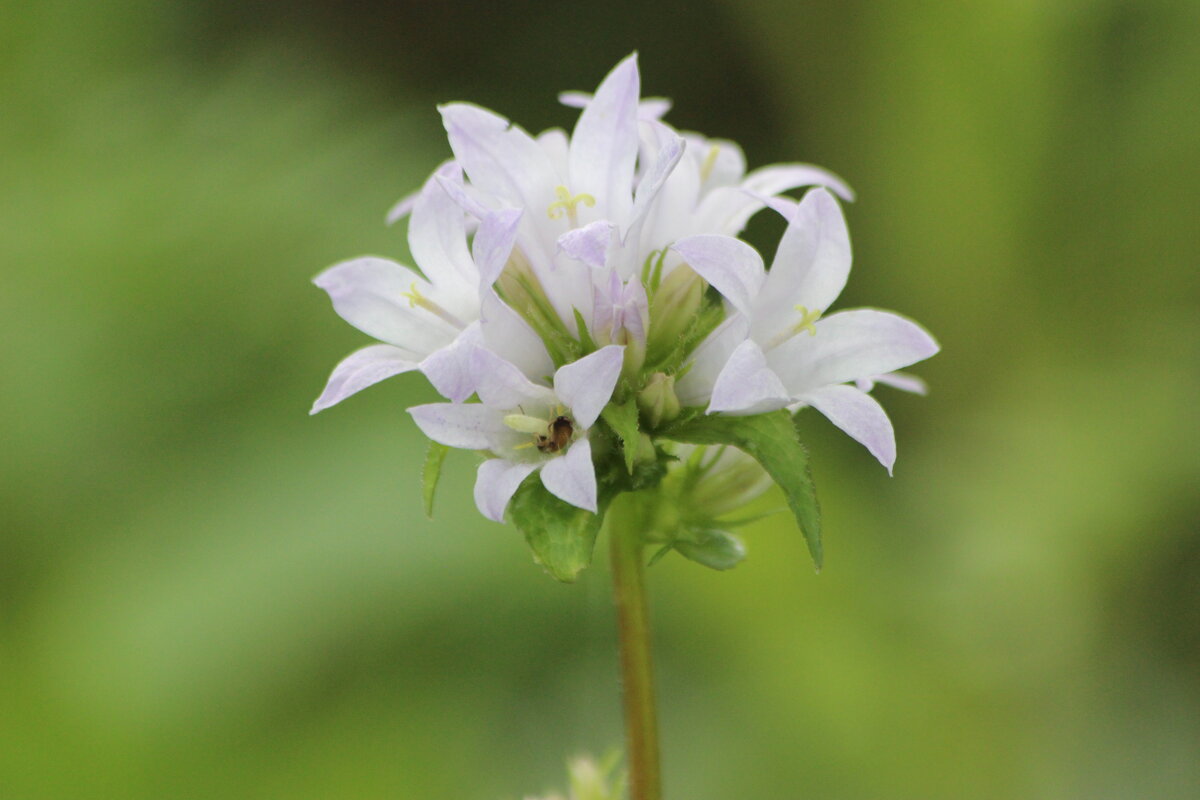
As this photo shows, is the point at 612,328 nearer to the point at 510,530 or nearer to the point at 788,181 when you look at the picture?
the point at 788,181

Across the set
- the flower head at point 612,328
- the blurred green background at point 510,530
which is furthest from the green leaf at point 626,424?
the blurred green background at point 510,530

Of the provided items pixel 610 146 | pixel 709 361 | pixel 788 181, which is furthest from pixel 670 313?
pixel 788 181

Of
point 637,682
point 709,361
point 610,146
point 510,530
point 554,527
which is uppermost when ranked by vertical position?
point 610,146

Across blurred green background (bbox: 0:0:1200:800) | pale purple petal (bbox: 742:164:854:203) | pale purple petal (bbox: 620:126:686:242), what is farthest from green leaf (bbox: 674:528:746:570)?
blurred green background (bbox: 0:0:1200:800)

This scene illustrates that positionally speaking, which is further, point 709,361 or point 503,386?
point 709,361

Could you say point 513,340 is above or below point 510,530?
above

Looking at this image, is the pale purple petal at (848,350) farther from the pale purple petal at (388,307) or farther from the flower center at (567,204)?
the pale purple petal at (388,307)

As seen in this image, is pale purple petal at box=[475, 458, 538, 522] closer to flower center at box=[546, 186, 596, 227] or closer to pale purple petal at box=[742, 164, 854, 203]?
flower center at box=[546, 186, 596, 227]
